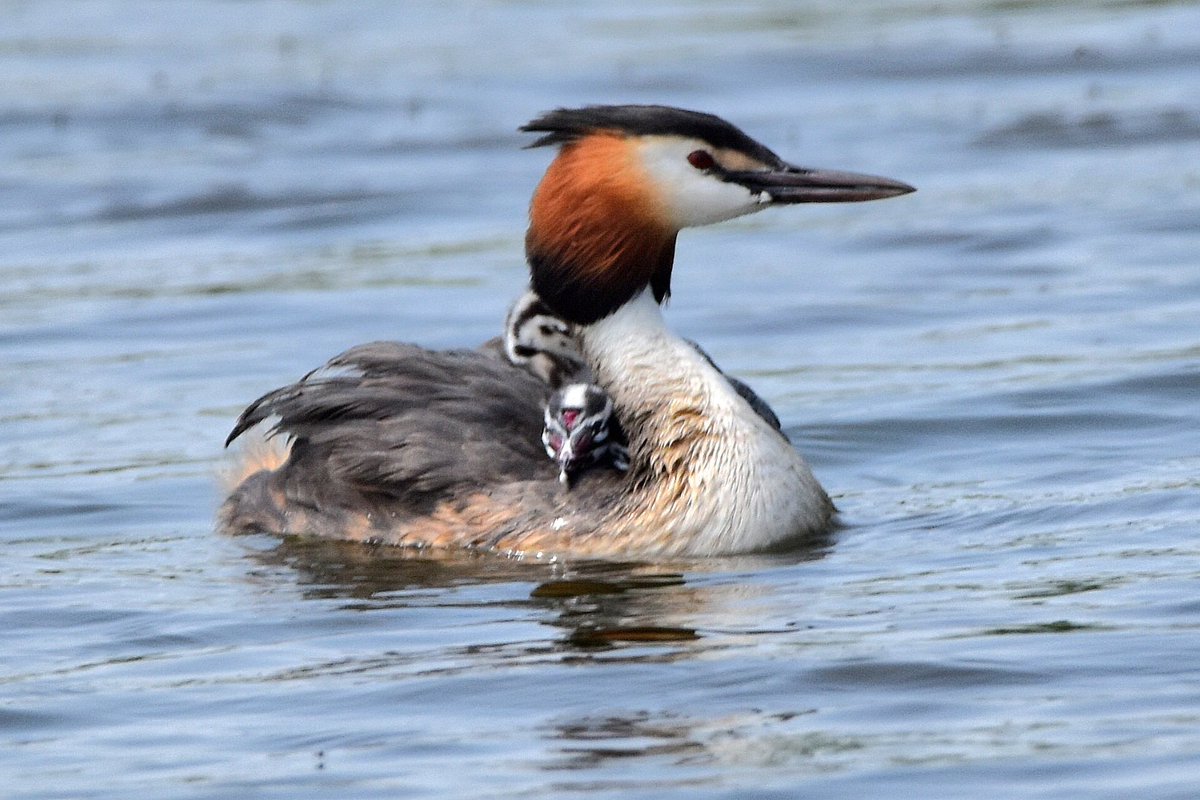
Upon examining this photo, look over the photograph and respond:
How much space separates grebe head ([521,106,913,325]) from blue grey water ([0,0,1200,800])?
110 cm

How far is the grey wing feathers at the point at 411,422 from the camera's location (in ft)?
28.7

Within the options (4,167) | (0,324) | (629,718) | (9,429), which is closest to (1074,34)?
(4,167)

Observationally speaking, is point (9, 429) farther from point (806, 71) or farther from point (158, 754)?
point (806, 71)

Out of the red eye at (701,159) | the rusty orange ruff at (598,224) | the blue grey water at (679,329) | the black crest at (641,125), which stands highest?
the black crest at (641,125)

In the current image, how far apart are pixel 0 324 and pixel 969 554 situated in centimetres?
677

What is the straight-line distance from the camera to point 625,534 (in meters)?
8.45

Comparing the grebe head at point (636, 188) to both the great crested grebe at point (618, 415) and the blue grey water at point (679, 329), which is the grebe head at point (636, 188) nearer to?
the great crested grebe at point (618, 415)

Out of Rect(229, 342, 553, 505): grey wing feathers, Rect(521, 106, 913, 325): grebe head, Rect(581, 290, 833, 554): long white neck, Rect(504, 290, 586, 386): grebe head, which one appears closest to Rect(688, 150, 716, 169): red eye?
Rect(521, 106, 913, 325): grebe head

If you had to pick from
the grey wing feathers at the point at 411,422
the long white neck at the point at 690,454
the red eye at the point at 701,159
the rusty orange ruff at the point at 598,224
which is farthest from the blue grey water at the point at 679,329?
the red eye at the point at 701,159

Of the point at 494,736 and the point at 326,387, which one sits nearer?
the point at 494,736

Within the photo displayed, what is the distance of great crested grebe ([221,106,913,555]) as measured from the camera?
8508 millimetres

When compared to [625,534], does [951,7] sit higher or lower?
higher

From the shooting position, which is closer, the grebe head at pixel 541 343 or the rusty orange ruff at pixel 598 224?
the rusty orange ruff at pixel 598 224

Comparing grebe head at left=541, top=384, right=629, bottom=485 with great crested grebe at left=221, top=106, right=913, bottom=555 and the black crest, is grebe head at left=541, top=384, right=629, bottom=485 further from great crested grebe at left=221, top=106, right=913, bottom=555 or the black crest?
the black crest
